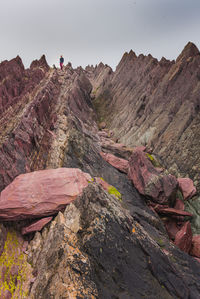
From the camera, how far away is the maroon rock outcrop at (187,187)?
18422 millimetres

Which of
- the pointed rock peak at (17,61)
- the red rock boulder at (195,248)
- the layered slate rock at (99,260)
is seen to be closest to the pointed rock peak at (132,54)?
the pointed rock peak at (17,61)

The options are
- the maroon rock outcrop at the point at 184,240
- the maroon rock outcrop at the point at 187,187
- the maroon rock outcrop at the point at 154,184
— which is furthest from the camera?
the maroon rock outcrop at the point at 187,187

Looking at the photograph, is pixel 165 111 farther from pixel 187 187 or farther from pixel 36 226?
pixel 36 226

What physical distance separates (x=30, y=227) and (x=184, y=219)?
49.0 ft

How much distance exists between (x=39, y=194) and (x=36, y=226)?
1.86 meters

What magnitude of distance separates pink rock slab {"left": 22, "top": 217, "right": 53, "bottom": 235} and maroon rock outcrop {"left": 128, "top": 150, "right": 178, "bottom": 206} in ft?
36.7

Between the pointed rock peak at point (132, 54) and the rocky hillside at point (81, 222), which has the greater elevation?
the pointed rock peak at point (132, 54)

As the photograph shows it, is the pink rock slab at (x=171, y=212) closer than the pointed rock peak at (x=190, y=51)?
Yes

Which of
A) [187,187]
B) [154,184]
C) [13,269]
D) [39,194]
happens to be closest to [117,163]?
[154,184]

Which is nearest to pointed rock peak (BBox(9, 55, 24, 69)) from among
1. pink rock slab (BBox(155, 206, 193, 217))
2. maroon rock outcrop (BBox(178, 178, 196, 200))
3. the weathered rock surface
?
the weathered rock surface

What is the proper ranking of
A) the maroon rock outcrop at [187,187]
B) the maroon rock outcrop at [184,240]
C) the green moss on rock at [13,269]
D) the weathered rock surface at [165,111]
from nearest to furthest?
the green moss on rock at [13,269] < the maroon rock outcrop at [184,240] < the maroon rock outcrop at [187,187] < the weathered rock surface at [165,111]

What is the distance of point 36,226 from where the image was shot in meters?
9.59

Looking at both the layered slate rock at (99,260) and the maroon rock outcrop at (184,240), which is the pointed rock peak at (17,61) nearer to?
the layered slate rock at (99,260)

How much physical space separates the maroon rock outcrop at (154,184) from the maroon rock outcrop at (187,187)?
6.66 feet
